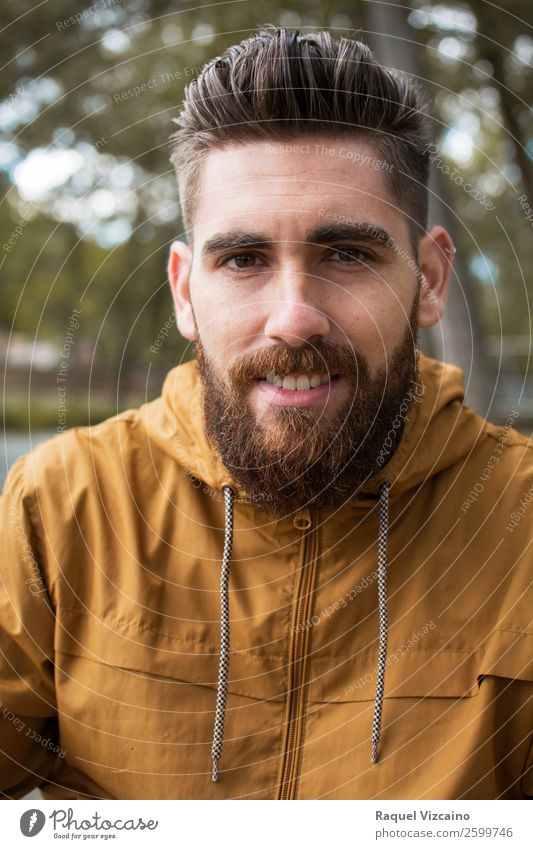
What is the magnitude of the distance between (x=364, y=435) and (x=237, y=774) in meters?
1.00

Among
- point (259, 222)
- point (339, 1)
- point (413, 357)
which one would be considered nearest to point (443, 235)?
point (413, 357)

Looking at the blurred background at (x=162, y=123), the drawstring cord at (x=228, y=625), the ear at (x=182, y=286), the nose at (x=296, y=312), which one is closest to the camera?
the nose at (x=296, y=312)

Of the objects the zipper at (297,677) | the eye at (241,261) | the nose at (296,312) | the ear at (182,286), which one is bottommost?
the zipper at (297,677)

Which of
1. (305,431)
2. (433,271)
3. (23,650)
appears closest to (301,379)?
(305,431)

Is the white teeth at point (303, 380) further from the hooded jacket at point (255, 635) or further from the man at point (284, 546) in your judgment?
the hooded jacket at point (255, 635)

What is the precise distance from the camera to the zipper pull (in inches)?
89.7

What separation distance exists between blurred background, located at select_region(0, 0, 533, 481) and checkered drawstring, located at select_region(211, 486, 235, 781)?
2.87ft

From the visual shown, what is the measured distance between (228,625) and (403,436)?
2.48 ft

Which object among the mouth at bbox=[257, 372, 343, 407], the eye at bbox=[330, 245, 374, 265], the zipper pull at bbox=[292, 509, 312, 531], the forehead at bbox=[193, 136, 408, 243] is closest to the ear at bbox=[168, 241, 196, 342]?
the forehead at bbox=[193, 136, 408, 243]

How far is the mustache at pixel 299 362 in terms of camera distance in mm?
2068

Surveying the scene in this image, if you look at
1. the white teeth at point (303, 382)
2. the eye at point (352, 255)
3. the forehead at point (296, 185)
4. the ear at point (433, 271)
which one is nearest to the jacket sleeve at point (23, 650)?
the white teeth at point (303, 382)

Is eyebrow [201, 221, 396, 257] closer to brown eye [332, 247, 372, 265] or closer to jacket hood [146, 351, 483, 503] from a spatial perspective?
brown eye [332, 247, 372, 265]

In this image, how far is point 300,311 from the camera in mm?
2043

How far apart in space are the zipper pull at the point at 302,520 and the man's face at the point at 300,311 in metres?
0.04
